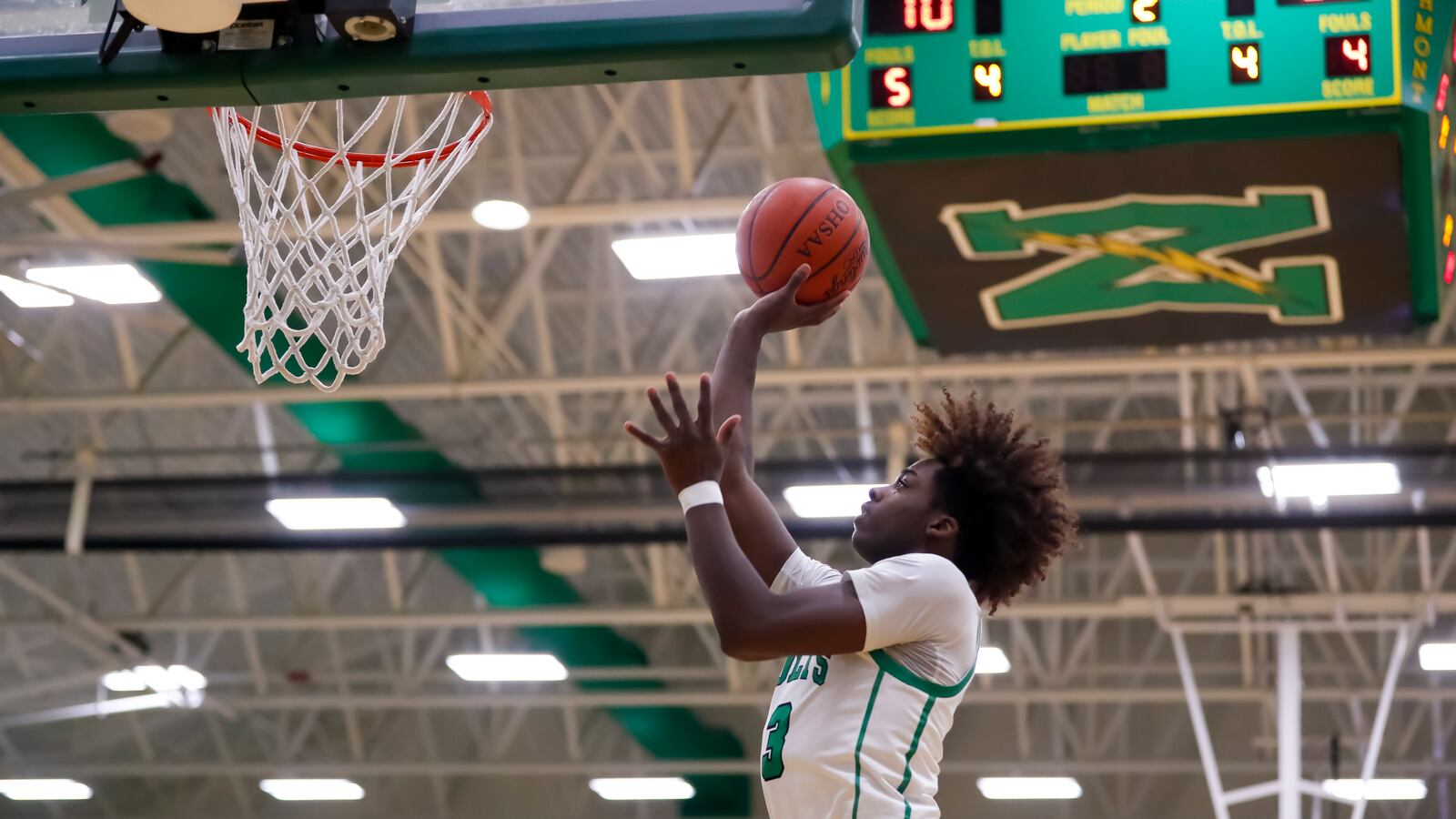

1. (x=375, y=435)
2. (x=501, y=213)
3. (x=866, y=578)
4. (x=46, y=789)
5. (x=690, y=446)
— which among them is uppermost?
(x=375, y=435)

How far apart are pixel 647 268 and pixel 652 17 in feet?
23.6

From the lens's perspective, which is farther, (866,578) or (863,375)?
(863,375)

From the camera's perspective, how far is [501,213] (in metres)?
10.8

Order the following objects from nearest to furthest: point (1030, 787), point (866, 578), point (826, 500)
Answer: point (866, 578) < point (826, 500) < point (1030, 787)

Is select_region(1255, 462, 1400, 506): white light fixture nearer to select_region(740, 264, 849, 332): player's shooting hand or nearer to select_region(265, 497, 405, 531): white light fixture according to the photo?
select_region(265, 497, 405, 531): white light fixture

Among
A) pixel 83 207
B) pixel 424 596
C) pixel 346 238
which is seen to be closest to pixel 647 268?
pixel 83 207

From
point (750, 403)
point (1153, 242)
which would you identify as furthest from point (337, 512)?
→ point (750, 403)

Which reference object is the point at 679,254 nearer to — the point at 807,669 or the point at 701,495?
the point at 807,669

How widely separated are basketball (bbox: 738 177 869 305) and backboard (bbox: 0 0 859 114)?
11.5 inches

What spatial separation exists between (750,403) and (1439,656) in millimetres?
16081

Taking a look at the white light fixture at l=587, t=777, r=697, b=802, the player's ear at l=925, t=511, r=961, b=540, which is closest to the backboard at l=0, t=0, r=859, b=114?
the player's ear at l=925, t=511, r=961, b=540

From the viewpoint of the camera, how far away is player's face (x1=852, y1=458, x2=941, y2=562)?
356 cm

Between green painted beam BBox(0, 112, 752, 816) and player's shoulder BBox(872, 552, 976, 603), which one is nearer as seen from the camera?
player's shoulder BBox(872, 552, 976, 603)

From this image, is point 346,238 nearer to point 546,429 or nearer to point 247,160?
point 247,160
